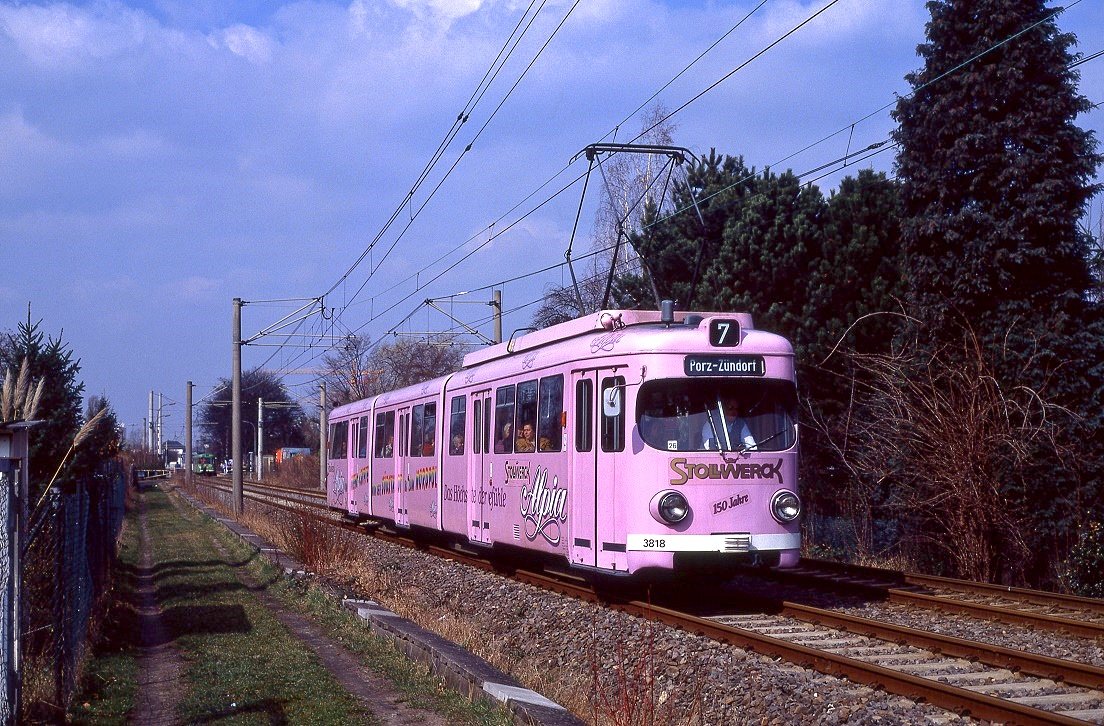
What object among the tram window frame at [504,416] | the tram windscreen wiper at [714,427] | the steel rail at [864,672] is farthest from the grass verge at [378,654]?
the tram windscreen wiper at [714,427]

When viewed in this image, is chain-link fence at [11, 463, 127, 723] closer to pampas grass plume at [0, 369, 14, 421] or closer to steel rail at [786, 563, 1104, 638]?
pampas grass plume at [0, 369, 14, 421]

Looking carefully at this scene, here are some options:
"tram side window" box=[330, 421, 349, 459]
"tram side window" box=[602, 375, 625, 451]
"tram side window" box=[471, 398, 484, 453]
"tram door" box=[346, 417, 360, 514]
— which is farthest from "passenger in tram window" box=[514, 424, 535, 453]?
"tram side window" box=[330, 421, 349, 459]

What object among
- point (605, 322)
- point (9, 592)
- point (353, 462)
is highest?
point (605, 322)

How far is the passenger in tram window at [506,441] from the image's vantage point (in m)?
16.0

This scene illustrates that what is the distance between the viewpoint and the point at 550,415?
47.4 ft

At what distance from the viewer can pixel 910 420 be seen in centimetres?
1711

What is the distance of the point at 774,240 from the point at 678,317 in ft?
36.4

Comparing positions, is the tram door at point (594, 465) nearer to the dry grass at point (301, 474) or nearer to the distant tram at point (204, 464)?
the dry grass at point (301, 474)

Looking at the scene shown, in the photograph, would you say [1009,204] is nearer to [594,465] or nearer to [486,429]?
[486,429]

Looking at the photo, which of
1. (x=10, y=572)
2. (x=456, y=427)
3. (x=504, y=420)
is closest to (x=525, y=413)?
(x=504, y=420)

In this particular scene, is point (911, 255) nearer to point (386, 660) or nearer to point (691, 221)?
point (691, 221)

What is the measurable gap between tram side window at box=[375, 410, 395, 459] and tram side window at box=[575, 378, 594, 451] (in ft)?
35.4

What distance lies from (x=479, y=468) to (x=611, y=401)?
5028 millimetres

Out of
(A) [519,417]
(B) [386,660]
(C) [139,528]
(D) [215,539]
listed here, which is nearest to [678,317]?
(A) [519,417]
